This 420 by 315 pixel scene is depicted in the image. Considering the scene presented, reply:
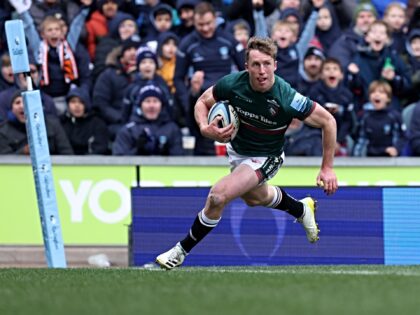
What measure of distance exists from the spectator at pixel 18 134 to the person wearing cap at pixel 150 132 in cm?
70

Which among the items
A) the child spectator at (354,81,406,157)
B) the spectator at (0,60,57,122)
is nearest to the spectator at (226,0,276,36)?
the child spectator at (354,81,406,157)

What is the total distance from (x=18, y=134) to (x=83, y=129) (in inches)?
33.8

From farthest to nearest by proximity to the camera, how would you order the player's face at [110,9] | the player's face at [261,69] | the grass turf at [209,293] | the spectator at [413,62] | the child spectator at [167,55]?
the player's face at [110,9] → the spectator at [413,62] → the child spectator at [167,55] → the player's face at [261,69] → the grass turf at [209,293]

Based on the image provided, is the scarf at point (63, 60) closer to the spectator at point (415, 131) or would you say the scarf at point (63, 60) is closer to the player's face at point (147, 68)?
the player's face at point (147, 68)

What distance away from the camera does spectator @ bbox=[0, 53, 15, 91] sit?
17.3 meters

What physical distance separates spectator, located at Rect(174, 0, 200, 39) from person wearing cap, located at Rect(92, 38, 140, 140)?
829 millimetres

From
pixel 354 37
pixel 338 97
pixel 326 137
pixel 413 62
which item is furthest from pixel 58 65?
pixel 326 137

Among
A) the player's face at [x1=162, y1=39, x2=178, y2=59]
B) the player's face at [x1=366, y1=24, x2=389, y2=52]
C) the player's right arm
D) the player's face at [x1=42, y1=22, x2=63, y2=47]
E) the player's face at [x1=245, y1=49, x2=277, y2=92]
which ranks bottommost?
the player's face at [x1=162, y1=39, x2=178, y2=59]

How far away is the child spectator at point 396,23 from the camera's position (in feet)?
60.5

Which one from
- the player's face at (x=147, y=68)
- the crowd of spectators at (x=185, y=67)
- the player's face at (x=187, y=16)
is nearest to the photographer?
the crowd of spectators at (x=185, y=67)

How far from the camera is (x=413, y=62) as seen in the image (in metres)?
18.2

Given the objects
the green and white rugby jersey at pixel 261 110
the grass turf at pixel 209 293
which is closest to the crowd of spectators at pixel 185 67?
the green and white rugby jersey at pixel 261 110

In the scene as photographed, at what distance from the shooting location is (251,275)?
10406mm

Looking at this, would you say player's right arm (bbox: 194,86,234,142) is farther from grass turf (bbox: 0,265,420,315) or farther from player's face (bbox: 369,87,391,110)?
player's face (bbox: 369,87,391,110)
